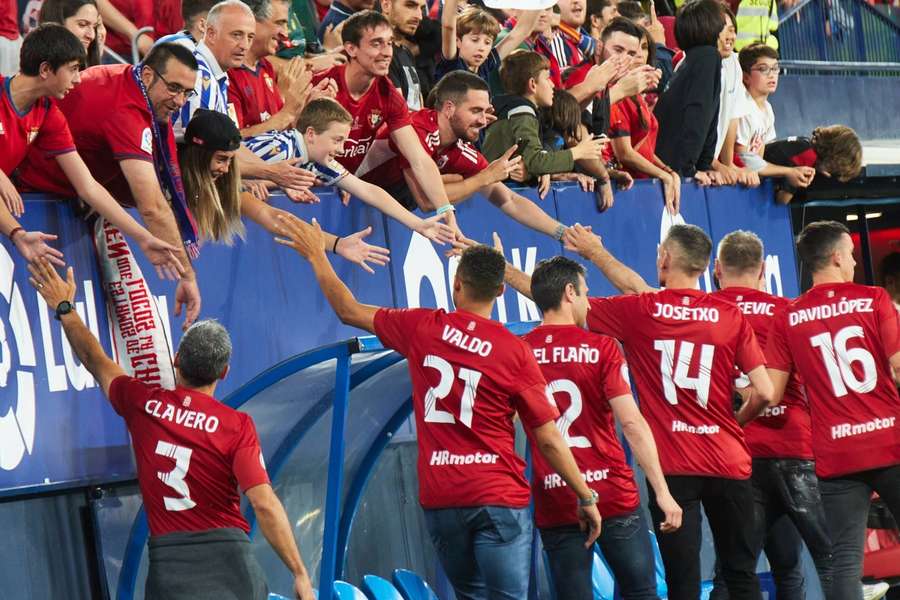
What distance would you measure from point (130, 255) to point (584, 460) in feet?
8.48

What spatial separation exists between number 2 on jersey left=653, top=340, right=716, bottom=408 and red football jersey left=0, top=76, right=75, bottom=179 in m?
3.36

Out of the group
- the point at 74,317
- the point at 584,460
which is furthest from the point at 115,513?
the point at 584,460

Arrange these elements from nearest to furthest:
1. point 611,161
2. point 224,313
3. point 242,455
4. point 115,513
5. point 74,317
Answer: point 242,455
point 74,317
point 115,513
point 224,313
point 611,161

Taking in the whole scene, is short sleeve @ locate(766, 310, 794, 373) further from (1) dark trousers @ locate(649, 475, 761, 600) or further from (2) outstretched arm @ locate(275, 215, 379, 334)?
(2) outstretched arm @ locate(275, 215, 379, 334)

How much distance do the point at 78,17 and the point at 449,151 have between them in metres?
2.63

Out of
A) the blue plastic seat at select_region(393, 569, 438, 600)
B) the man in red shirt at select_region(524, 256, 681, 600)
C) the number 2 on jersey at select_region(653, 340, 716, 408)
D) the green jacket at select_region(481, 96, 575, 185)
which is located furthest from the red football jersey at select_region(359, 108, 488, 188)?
the blue plastic seat at select_region(393, 569, 438, 600)

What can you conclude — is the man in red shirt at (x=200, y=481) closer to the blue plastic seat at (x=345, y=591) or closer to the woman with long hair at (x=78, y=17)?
the blue plastic seat at (x=345, y=591)

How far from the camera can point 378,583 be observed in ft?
29.4

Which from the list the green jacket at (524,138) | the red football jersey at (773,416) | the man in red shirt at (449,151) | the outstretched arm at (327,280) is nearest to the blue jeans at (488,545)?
the outstretched arm at (327,280)

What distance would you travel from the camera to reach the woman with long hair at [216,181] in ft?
25.1

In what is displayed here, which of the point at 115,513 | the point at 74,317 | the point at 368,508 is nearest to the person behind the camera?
the point at 74,317

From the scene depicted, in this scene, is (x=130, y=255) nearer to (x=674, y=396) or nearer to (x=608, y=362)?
(x=608, y=362)

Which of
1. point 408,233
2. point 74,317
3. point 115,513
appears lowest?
point 115,513

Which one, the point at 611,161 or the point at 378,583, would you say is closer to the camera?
the point at 378,583
